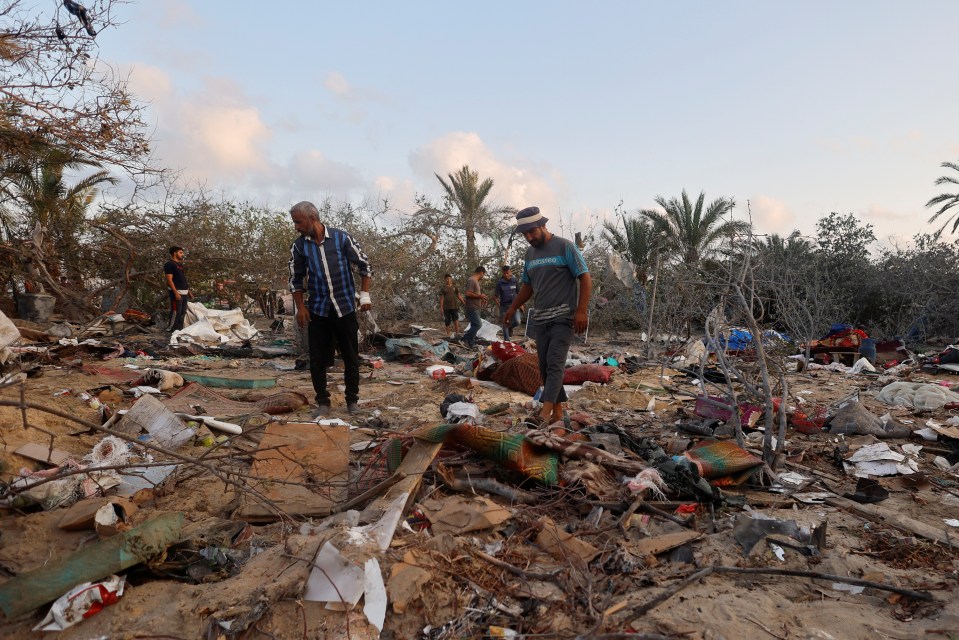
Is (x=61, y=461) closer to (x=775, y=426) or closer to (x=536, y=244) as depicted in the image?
(x=536, y=244)

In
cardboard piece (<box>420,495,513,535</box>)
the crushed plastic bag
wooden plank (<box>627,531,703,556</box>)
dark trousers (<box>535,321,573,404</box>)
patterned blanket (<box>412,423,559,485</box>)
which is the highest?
dark trousers (<box>535,321,573,404</box>)

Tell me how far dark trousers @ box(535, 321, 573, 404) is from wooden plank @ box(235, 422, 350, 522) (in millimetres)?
1485

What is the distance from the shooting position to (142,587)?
6.39ft

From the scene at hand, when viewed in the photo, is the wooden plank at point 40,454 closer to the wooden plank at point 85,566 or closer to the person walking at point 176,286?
the wooden plank at point 85,566

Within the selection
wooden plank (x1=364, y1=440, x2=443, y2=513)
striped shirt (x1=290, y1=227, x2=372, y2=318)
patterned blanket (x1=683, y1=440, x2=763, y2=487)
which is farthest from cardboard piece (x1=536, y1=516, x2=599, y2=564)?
striped shirt (x1=290, y1=227, x2=372, y2=318)

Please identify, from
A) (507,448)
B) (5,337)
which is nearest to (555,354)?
(507,448)

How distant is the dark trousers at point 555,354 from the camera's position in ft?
13.3

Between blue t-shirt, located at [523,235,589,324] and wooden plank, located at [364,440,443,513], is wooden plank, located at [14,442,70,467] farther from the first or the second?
blue t-shirt, located at [523,235,589,324]

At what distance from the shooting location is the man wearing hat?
4039 millimetres

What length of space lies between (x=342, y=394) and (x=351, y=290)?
1.42 meters

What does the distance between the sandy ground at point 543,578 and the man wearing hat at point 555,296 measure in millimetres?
1262

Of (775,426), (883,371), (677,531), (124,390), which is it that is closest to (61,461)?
(124,390)

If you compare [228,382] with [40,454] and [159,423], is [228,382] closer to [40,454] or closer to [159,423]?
Answer: [159,423]

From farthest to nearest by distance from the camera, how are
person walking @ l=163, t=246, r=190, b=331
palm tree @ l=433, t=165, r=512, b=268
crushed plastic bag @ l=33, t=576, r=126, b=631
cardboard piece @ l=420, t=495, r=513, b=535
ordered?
palm tree @ l=433, t=165, r=512, b=268
person walking @ l=163, t=246, r=190, b=331
cardboard piece @ l=420, t=495, r=513, b=535
crushed plastic bag @ l=33, t=576, r=126, b=631
